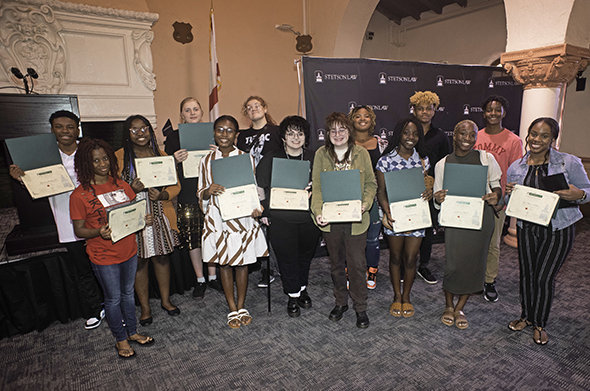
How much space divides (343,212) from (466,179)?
89 centimetres

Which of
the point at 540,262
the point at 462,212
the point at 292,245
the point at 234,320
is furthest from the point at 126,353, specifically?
the point at 540,262

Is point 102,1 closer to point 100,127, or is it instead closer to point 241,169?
point 100,127

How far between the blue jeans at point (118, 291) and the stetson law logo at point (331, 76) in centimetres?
274

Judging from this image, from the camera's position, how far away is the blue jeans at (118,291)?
2.19 metres

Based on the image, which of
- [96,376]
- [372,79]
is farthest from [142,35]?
[96,376]

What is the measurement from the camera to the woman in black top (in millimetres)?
2533

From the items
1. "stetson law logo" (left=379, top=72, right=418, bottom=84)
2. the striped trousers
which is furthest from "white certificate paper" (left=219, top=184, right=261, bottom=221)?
"stetson law logo" (left=379, top=72, right=418, bottom=84)

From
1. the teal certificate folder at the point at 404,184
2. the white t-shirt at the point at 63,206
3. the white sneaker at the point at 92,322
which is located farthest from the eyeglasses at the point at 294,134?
the white sneaker at the point at 92,322

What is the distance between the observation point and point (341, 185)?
235cm

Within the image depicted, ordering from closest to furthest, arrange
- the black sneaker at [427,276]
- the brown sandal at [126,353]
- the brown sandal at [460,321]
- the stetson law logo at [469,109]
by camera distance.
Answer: the brown sandal at [126,353], the brown sandal at [460,321], the black sneaker at [427,276], the stetson law logo at [469,109]

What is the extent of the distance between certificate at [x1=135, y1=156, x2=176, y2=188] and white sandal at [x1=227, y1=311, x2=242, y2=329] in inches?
46.4

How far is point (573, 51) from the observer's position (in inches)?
150

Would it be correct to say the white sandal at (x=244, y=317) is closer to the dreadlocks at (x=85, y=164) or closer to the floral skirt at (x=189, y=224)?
the floral skirt at (x=189, y=224)

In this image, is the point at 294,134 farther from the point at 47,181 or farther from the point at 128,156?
the point at 47,181
